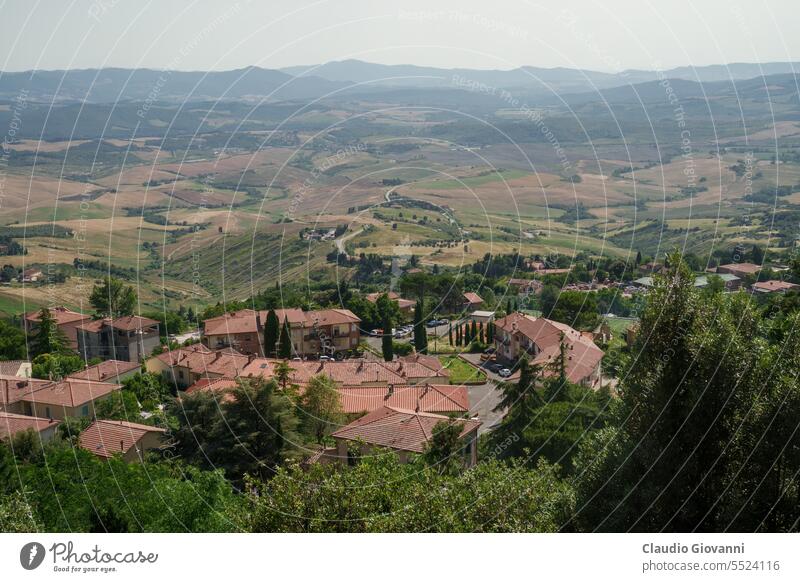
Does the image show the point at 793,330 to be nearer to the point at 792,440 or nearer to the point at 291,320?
the point at 792,440

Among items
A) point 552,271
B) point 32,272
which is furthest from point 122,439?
point 32,272

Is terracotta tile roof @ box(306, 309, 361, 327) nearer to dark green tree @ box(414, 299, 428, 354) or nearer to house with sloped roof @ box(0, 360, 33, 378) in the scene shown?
dark green tree @ box(414, 299, 428, 354)

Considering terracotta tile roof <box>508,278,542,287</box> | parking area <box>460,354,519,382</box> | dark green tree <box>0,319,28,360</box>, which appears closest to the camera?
parking area <box>460,354,519,382</box>

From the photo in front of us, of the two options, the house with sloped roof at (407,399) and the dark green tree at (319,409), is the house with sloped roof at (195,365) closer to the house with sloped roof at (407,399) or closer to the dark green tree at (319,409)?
the house with sloped roof at (407,399)

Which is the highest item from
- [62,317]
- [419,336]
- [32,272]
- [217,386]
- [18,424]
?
[217,386]

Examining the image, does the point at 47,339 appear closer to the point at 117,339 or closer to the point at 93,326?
the point at 117,339

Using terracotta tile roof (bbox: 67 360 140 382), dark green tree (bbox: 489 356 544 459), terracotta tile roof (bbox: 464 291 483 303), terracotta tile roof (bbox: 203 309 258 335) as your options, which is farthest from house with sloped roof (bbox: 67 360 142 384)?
terracotta tile roof (bbox: 464 291 483 303)
